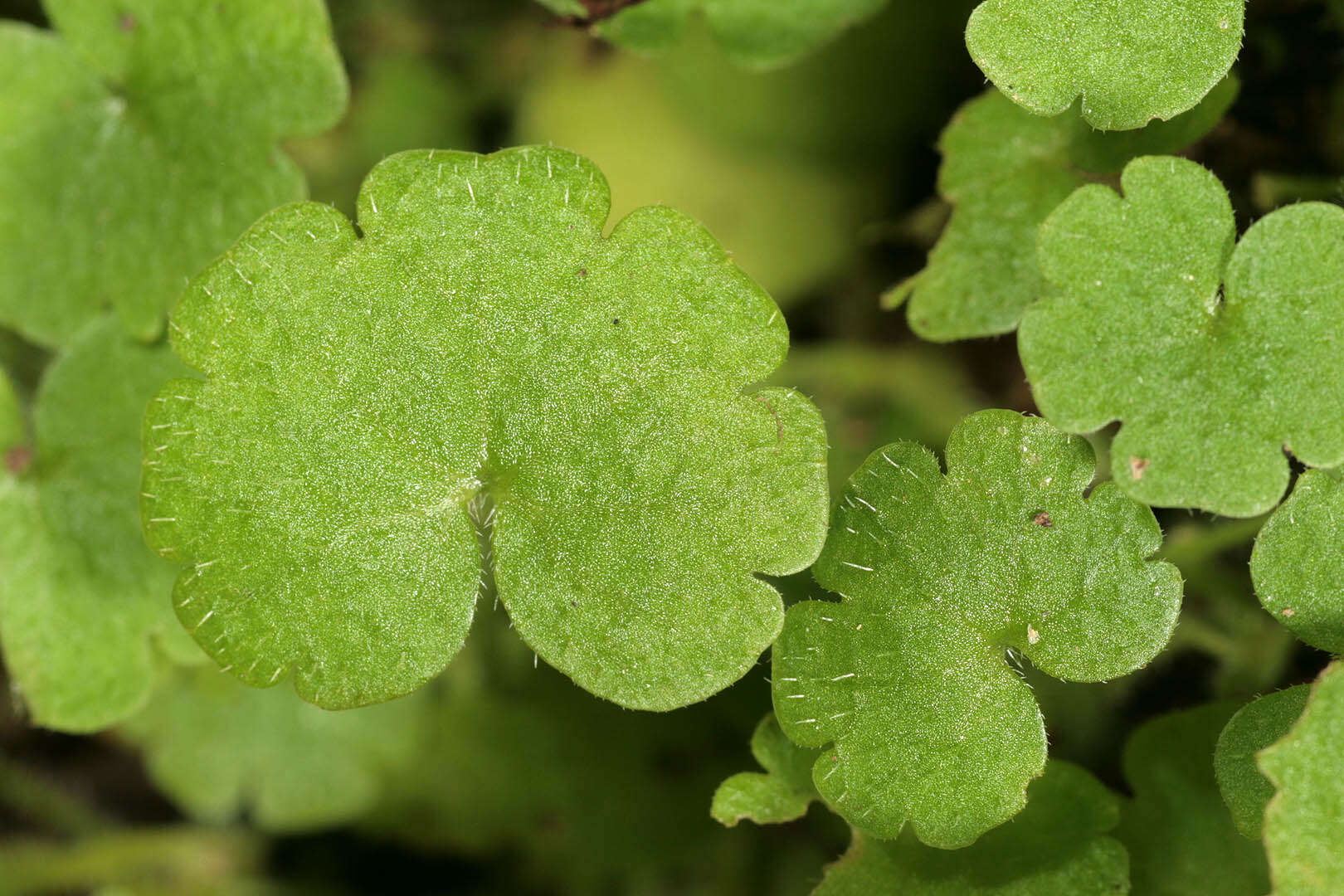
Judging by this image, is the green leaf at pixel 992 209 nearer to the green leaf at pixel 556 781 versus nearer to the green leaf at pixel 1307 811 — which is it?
the green leaf at pixel 1307 811

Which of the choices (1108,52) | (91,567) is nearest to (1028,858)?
(1108,52)

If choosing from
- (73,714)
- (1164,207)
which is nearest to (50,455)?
(73,714)

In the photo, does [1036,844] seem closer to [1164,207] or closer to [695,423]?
[695,423]

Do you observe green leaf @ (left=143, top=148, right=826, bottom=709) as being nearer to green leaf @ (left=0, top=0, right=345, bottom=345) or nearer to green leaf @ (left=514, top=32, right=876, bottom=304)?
green leaf @ (left=0, top=0, right=345, bottom=345)

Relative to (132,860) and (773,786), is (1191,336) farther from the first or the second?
(132,860)

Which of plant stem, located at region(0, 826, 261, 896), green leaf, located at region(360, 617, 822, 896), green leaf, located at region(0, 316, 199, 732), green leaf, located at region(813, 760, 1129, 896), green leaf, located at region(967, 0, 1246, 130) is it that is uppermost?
green leaf, located at region(967, 0, 1246, 130)

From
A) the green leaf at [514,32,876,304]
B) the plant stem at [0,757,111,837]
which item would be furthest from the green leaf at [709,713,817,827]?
the plant stem at [0,757,111,837]
